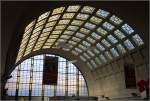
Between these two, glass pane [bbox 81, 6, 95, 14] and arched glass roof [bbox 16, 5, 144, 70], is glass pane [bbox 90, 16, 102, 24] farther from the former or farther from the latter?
glass pane [bbox 81, 6, 95, 14]

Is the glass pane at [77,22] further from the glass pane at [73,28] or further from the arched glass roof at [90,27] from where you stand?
the glass pane at [73,28]

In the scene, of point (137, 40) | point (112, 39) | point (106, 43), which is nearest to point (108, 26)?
point (112, 39)

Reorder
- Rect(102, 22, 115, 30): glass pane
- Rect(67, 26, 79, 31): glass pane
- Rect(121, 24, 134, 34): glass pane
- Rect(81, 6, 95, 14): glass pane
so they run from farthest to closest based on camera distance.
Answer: Rect(67, 26, 79, 31): glass pane, Rect(102, 22, 115, 30): glass pane, Rect(121, 24, 134, 34): glass pane, Rect(81, 6, 95, 14): glass pane

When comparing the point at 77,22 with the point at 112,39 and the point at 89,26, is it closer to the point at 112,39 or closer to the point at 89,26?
the point at 89,26

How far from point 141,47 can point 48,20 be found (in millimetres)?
14379

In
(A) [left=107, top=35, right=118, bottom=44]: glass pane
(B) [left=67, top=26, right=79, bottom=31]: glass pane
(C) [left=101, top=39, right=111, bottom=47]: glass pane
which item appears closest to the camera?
(A) [left=107, top=35, right=118, bottom=44]: glass pane

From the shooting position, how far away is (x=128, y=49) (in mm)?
43375

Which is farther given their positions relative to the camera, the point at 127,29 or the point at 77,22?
the point at 77,22

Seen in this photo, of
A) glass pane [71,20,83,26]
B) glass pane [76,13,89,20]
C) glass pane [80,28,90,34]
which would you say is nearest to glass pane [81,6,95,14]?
glass pane [76,13,89,20]

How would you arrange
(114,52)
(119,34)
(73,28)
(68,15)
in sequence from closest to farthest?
(68,15)
(119,34)
(73,28)
(114,52)

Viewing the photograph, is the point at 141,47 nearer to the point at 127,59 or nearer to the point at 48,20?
the point at 127,59

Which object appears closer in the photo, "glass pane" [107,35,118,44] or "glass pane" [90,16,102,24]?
"glass pane" [90,16,102,24]

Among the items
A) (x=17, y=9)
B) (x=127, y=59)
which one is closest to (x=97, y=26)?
(x=127, y=59)

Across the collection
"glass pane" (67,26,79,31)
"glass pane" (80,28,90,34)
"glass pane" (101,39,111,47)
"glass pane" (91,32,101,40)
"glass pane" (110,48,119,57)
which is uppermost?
"glass pane" (67,26,79,31)
